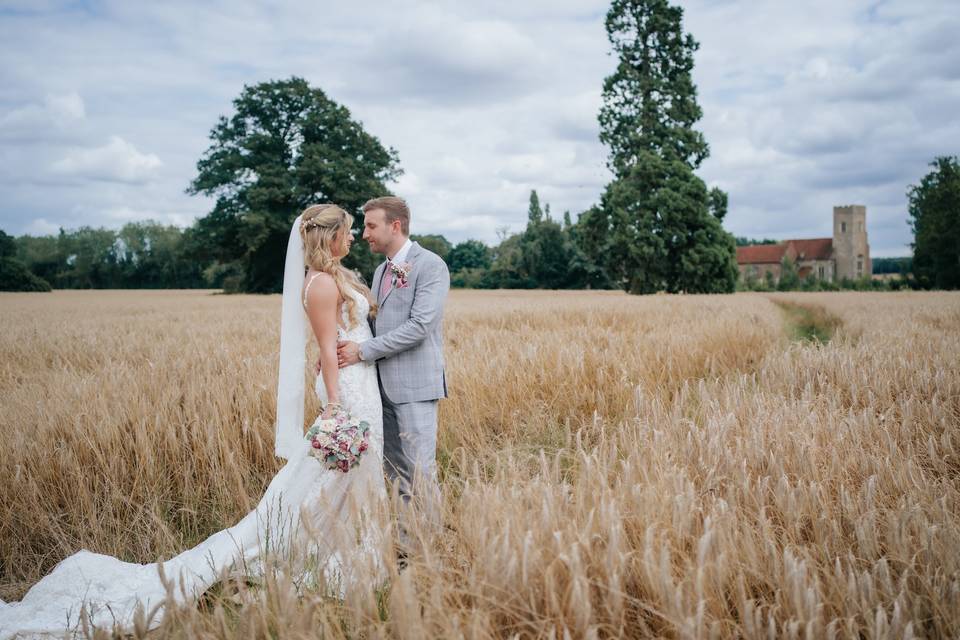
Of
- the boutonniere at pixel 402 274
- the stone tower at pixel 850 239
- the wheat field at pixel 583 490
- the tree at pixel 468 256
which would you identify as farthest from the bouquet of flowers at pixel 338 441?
the stone tower at pixel 850 239

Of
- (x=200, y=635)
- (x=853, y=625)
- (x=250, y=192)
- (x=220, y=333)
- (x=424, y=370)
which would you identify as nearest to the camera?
(x=853, y=625)

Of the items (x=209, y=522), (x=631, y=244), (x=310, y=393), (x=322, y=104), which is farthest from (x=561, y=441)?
(x=322, y=104)

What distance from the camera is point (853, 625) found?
1573 mm

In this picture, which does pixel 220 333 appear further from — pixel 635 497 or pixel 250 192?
pixel 250 192

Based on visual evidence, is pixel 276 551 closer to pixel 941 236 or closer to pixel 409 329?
pixel 409 329

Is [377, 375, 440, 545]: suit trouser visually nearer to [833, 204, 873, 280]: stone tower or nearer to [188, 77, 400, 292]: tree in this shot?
[188, 77, 400, 292]: tree

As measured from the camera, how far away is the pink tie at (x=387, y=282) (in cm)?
361

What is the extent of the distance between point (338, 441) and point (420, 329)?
0.81 m

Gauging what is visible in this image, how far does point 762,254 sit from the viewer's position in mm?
105250

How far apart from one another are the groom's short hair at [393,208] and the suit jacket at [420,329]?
8.2 inches

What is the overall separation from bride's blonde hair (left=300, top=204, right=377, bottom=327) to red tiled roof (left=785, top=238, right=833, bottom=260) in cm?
11090

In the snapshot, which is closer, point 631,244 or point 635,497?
point 635,497

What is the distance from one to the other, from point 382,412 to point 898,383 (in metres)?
4.23

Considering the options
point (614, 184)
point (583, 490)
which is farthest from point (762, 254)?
point (583, 490)
